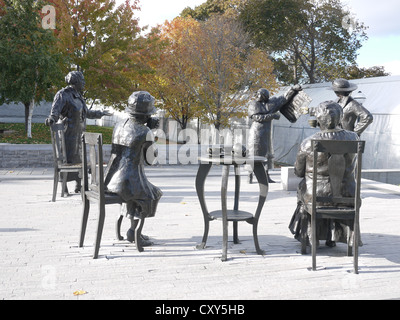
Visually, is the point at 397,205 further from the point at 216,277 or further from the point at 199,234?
the point at 216,277

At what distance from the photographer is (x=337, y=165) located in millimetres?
4480

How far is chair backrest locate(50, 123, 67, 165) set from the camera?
7.41 metres

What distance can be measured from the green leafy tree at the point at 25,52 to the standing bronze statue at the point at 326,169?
13418 mm

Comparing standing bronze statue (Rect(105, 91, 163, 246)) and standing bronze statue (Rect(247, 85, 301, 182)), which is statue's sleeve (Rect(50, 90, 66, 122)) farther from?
standing bronze statue (Rect(247, 85, 301, 182))

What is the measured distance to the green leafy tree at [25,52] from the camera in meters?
16.5

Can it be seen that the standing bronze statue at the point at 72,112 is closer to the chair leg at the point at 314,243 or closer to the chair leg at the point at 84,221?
the chair leg at the point at 84,221

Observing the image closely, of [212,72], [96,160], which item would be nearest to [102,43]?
[212,72]

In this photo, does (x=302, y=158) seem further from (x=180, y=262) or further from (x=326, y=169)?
(x=180, y=262)

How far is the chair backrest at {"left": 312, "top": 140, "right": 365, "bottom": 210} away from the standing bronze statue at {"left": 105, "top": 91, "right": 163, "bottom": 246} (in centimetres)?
161

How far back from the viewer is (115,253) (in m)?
4.76

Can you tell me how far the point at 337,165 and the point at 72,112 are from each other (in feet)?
15.7

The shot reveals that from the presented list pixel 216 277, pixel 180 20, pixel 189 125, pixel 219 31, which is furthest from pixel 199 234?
pixel 189 125

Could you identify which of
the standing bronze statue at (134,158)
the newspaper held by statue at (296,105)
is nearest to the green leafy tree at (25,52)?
the newspaper held by statue at (296,105)

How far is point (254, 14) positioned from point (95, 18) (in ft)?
35.0
